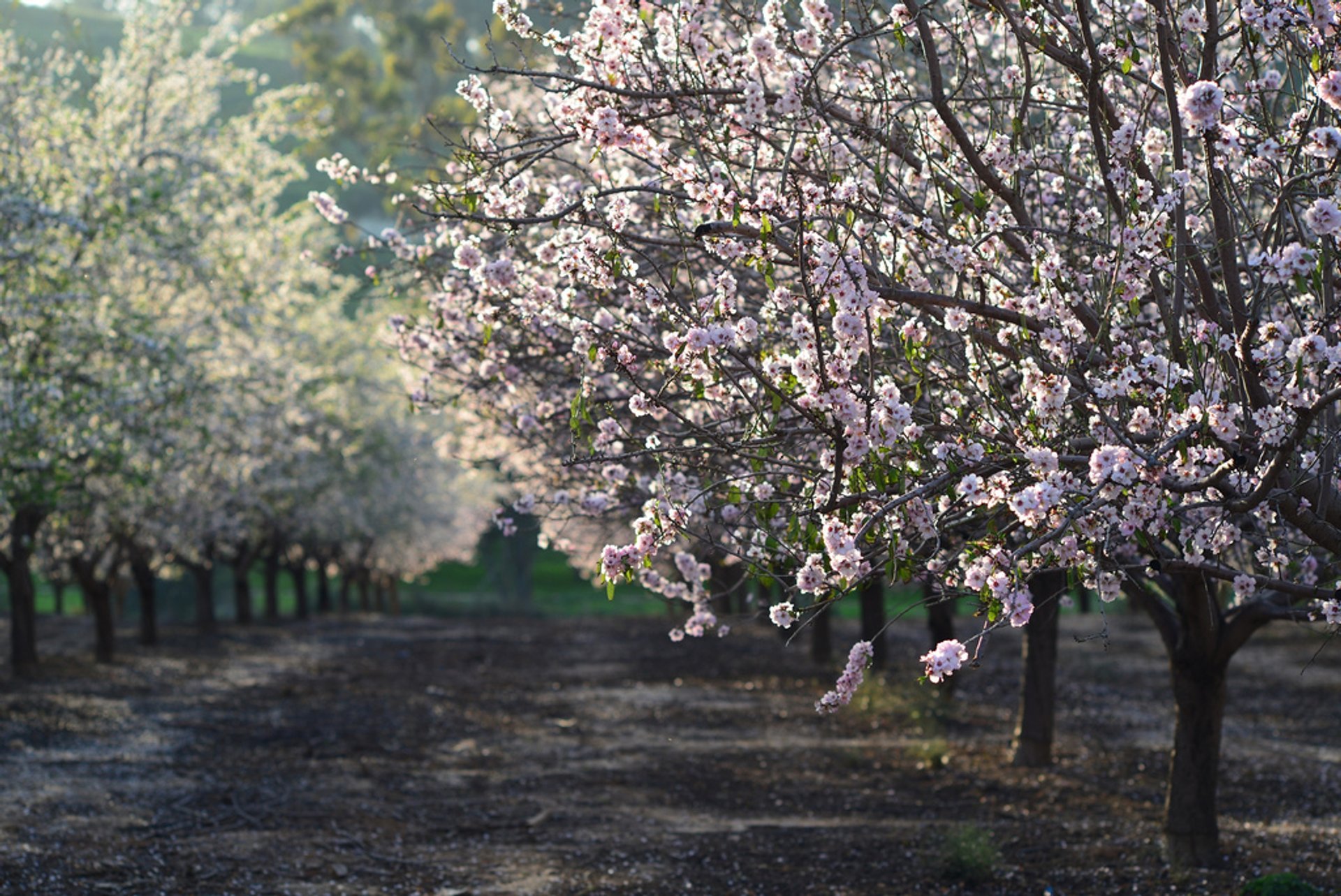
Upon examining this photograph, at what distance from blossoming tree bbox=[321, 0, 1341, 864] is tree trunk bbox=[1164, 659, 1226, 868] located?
2659mm

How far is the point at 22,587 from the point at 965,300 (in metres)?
21.7

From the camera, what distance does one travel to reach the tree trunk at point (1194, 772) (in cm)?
1098

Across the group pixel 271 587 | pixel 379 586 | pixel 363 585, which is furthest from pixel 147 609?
pixel 379 586

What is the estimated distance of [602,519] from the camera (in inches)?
508

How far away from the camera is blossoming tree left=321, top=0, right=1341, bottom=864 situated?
18.4 feet

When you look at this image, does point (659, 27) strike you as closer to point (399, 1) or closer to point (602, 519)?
point (602, 519)

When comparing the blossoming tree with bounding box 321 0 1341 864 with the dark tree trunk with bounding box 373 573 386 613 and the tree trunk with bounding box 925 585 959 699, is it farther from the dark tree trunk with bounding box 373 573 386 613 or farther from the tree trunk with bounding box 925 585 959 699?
the dark tree trunk with bounding box 373 573 386 613

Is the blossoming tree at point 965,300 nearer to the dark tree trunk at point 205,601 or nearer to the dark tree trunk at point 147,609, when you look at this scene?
the dark tree trunk at point 147,609

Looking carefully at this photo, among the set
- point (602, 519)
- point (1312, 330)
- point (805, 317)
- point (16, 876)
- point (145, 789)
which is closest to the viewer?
point (1312, 330)

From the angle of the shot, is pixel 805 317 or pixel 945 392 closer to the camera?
pixel 805 317

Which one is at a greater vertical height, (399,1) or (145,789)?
(399,1)

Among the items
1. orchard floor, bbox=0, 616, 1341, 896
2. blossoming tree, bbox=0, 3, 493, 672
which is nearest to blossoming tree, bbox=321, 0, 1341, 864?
orchard floor, bbox=0, 616, 1341, 896

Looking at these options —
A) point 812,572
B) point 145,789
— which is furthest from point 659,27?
point 145,789

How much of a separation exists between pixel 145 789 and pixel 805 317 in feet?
36.3
